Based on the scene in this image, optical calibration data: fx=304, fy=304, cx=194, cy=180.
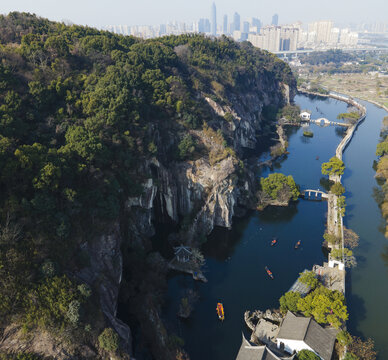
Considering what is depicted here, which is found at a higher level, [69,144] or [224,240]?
[69,144]

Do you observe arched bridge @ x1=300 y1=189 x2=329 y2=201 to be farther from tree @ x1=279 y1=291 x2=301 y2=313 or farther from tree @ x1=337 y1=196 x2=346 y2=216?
tree @ x1=279 y1=291 x2=301 y2=313

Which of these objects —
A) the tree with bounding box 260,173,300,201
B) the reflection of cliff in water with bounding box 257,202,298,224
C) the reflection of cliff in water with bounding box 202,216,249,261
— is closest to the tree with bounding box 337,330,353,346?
the reflection of cliff in water with bounding box 202,216,249,261

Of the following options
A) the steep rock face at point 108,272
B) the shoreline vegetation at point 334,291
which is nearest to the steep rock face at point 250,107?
the shoreline vegetation at point 334,291

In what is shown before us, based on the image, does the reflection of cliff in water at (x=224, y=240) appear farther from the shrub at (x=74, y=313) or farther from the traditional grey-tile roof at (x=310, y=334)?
the shrub at (x=74, y=313)

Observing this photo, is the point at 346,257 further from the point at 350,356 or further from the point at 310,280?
the point at 350,356

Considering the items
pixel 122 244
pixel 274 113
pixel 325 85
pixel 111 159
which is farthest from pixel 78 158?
pixel 325 85

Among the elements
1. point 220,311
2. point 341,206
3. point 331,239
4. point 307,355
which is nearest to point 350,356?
point 307,355
